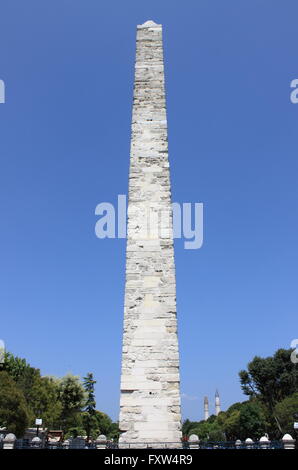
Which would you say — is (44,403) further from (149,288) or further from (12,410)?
(149,288)

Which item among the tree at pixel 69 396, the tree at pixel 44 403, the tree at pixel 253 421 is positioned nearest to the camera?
the tree at pixel 44 403

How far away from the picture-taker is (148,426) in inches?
365

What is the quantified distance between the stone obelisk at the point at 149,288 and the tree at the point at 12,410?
2092 centimetres

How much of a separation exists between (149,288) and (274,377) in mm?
36495

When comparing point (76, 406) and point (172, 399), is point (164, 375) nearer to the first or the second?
point (172, 399)

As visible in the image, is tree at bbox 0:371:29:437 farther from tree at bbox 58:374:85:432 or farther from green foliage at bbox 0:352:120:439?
tree at bbox 58:374:85:432

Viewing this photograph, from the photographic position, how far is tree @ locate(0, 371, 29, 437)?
27141 millimetres

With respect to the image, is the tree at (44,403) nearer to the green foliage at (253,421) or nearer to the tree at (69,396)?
the tree at (69,396)

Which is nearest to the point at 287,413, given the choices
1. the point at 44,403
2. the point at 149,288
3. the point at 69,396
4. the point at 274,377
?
the point at 274,377

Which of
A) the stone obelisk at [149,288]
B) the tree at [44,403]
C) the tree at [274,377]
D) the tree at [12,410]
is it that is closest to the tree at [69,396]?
the tree at [44,403]

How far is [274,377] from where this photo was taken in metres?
42.2

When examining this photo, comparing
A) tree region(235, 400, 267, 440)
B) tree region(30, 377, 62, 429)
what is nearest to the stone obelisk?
tree region(30, 377, 62, 429)

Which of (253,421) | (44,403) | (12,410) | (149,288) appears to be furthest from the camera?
(253,421)

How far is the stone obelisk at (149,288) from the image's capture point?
30.8 feet
